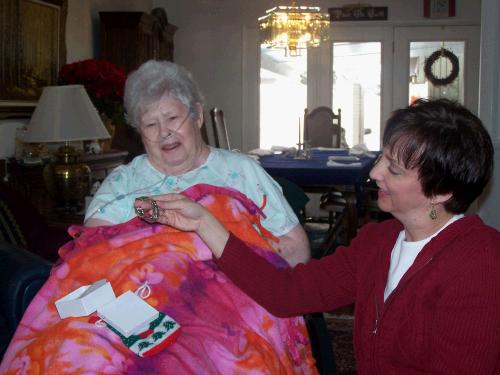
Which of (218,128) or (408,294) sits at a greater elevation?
(218,128)

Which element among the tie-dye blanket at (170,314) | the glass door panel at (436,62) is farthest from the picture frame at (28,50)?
the glass door panel at (436,62)

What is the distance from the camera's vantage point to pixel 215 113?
18.1 feet

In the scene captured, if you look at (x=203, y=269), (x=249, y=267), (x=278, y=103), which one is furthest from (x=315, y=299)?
(x=278, y=103)

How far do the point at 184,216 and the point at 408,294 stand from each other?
47cm

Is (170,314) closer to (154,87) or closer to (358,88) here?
(154,87)

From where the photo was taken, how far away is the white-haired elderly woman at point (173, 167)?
189cm

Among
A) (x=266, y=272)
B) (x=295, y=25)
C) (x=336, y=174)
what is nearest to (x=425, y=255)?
(x=266, y=272)

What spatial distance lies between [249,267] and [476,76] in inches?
222

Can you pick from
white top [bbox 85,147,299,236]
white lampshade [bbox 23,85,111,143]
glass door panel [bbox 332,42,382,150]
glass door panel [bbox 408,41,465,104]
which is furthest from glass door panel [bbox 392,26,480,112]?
white top [bbox 85,147,299,236]

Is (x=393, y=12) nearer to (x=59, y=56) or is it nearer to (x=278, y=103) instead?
(x=278, y=103)

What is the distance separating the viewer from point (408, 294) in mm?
1244

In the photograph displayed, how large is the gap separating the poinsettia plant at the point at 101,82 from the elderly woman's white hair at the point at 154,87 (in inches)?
64.2

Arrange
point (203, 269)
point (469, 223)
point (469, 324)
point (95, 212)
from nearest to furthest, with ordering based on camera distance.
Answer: point (469, 324) < point (469, 223) < point (203, 269) < point (95, 212)

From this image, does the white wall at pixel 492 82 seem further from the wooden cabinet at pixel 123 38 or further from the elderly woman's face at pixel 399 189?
the wooden cabinet at pixel 123 38
